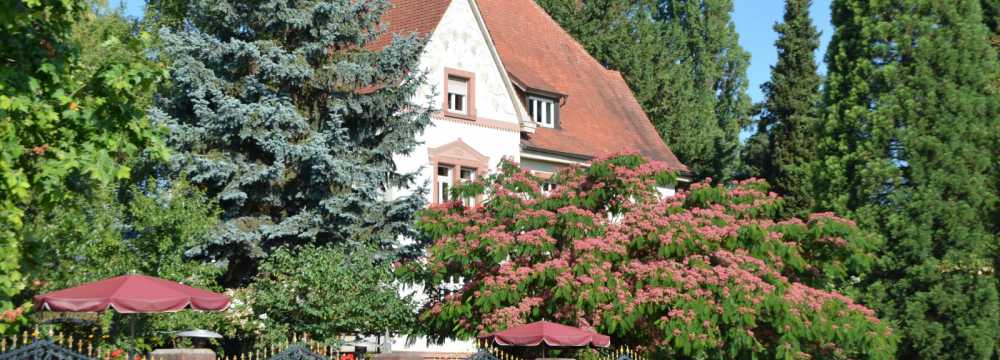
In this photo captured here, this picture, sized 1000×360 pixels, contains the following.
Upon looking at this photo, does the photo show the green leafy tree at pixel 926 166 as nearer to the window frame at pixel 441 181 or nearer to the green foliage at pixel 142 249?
the window frame at pixel 441 181

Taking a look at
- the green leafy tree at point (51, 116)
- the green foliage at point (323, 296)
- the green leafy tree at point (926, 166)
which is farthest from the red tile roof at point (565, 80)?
the green leafy tree at point (51, 116)

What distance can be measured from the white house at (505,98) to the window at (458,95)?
27 millimetres

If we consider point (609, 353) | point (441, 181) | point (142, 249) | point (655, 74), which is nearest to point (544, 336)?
point (609, 353)

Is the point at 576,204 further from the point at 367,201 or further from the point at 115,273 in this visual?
the point at 115,273

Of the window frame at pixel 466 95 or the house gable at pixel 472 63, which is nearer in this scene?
the house gable at pixel 472 63

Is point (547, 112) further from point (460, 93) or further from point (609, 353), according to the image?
point (609, 353)

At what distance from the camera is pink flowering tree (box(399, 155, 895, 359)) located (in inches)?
847

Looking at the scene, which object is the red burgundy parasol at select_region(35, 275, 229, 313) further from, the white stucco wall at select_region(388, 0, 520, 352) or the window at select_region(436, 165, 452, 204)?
the window at select_region(436, 165, 452, 204)

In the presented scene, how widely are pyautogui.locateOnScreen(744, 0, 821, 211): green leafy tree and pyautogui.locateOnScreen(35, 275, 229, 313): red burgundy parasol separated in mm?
25013

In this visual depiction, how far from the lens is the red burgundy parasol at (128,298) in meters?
16.1

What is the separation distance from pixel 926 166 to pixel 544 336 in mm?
11233

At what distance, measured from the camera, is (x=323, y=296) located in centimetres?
2203

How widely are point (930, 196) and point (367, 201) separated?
39.2ft

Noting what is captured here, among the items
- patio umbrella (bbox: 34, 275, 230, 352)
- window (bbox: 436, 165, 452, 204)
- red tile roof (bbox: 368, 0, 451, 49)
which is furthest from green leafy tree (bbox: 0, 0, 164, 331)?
window (bbox: 436, 165, 452, 204)
